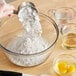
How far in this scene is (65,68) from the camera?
2.80 ft

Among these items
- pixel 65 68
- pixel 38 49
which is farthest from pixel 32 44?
pixel 65 68

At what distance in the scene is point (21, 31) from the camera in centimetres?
95

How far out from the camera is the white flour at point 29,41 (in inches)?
33.0

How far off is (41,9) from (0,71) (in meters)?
0.33

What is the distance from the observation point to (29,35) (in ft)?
2.82

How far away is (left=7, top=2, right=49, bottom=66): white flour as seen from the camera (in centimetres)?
84

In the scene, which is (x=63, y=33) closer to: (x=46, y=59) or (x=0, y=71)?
(x=46, y=59)

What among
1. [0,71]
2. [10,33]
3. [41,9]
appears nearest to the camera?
[0,71]

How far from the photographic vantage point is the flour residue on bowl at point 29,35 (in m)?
0.84

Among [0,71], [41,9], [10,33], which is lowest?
[0,71]

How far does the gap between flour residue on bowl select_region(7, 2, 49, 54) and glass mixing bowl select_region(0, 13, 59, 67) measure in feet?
0.06

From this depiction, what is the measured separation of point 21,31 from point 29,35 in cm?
9

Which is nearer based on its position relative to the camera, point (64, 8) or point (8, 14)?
point (8, 14)

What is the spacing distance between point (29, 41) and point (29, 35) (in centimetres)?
2
